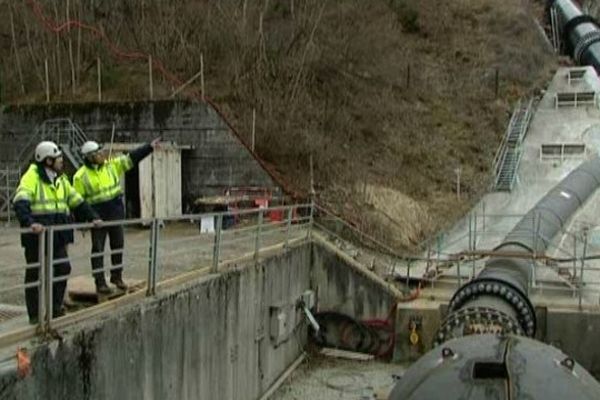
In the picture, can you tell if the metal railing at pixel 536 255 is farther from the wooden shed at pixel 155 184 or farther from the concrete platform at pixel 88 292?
the concrete platform at pixel 88 292

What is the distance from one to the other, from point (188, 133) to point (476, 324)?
1281 centimetres

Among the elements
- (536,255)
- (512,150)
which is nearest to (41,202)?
(536,255)

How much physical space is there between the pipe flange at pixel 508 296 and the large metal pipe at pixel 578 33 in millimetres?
28439

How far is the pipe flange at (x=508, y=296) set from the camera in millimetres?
9250

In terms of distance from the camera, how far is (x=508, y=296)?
929cm

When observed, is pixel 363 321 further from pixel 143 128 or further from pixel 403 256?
pixel 143 128

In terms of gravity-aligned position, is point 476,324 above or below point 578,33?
below

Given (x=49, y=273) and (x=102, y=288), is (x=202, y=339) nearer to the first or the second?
(x=102, y=288)

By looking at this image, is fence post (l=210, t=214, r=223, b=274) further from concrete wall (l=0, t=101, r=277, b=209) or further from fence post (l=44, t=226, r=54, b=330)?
concrete wall (l=0, t=101, r=277, b=209)

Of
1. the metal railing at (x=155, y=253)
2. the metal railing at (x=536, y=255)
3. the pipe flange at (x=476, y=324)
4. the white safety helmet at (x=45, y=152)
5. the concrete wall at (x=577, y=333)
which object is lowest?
the concrete wall at (x=577, y=333)

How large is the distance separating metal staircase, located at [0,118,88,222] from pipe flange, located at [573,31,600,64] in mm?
26796

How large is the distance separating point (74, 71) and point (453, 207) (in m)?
14.4

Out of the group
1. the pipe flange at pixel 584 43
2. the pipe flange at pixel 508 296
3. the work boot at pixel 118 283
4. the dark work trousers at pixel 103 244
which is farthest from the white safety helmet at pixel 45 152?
the pipe flange at pixel 584 43

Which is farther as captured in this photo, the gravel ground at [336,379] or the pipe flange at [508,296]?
the gravel ground at [336,379]
